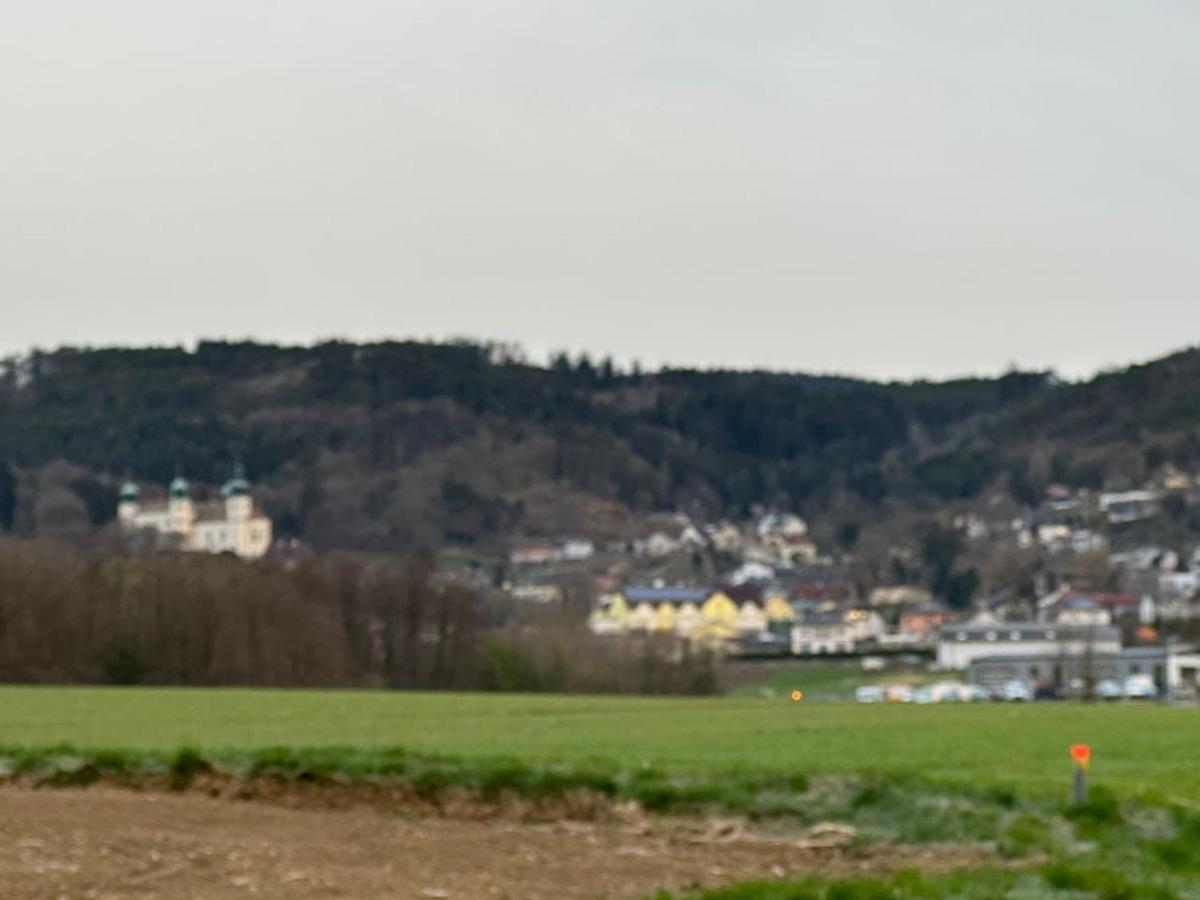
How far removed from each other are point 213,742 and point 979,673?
359 feet

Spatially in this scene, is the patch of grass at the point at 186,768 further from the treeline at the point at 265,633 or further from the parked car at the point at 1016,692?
the parked car at the point at 1016,692

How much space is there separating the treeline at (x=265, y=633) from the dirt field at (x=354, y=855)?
264 feet

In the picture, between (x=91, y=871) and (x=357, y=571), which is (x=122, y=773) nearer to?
(x=91, y=871)

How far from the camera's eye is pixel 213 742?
38.4 metres

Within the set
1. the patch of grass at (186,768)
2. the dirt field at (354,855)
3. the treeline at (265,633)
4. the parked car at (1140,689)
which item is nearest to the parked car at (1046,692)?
the parked car at (1140,689)

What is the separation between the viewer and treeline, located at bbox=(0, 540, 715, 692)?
4119 inches

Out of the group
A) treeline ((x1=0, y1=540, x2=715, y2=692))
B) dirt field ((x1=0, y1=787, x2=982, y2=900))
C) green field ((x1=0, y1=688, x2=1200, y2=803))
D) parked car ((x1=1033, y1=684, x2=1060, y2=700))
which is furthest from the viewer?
parked car ((x1=1033, y1=684, x2=1060, y2=700))

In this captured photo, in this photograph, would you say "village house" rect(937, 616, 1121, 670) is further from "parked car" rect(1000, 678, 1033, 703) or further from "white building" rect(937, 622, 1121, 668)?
"parked car" rect(1000, 678, 1033, 703)

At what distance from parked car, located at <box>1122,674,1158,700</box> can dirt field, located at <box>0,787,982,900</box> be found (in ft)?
301

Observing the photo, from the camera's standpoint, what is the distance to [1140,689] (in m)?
119

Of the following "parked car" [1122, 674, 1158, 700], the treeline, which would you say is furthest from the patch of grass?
"parked car" [1122, 674, 1158, 700]

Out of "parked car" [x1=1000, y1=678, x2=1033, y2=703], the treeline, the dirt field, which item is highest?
the treeline

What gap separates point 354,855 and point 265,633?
310 feet

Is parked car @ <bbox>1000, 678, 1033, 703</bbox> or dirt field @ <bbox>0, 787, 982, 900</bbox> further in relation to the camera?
parked car @ <bbox>1000, 678, 1033, 703</bbox>
